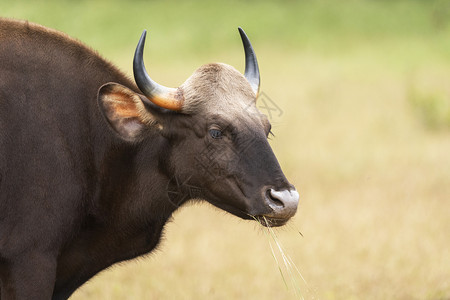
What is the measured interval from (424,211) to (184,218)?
370 cm

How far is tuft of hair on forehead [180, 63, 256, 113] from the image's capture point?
5398 mm

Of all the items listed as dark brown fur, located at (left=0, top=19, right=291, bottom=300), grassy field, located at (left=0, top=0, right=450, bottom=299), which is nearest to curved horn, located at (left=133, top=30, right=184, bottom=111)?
dark brown fur, located at (left=0, top=19, right=291, bottom=300)

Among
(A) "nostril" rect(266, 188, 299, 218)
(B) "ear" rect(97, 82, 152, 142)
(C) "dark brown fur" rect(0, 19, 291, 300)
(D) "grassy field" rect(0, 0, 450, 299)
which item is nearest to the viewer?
(A) "nostril" rect(266, 188, 299, 218)

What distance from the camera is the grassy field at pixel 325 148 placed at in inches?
332

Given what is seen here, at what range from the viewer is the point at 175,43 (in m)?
31.4

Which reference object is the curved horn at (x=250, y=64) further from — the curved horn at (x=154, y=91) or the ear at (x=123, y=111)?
the ear at (x=123, y=111)

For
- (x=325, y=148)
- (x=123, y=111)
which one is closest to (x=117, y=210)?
(x=123, y=111)

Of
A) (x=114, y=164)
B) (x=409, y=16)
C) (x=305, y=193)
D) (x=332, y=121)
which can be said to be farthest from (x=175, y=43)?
(x=114, y=164)

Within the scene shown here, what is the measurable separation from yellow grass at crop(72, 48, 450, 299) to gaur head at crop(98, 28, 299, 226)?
55cm

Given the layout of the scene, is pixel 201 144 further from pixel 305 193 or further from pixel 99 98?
pixel 305 193

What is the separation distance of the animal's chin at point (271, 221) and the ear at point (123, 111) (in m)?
1.13

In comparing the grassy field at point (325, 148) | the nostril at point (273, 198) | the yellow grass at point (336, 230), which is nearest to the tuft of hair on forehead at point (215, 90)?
the yellow grass at point (336, 230)

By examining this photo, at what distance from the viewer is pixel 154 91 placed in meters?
5.32

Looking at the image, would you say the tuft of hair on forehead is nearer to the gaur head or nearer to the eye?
the gaur head
